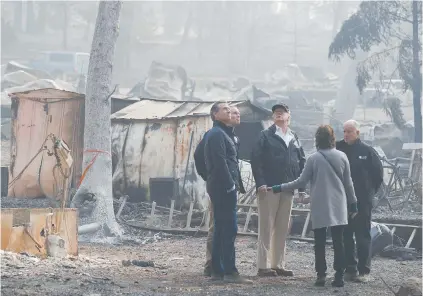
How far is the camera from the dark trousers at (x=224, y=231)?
30.1 ft

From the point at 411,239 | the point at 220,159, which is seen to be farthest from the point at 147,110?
the point at 220,159

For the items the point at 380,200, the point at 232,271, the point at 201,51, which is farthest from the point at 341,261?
the point at 201,51

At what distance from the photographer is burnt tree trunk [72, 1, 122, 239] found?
1448 cm

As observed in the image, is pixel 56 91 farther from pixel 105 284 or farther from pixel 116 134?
pixel 105 284

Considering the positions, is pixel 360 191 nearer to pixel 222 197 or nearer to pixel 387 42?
pixel 222 197

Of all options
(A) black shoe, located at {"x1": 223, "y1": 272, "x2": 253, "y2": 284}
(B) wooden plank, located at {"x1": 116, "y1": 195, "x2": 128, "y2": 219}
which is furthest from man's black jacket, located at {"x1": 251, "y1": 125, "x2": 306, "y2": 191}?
(B) wooden plank, located at {"x1": 116, "y1": 195, "x2": 128, "y2": 219}

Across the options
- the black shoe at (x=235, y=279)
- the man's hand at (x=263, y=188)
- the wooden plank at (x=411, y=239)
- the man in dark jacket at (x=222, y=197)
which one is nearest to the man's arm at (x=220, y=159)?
the man in dark jacket at (x=222, y=197)

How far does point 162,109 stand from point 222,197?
33.1 feet

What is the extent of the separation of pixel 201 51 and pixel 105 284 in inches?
2051

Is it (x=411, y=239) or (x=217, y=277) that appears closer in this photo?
(x=217, y=277)

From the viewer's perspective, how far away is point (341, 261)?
9016 millimetres

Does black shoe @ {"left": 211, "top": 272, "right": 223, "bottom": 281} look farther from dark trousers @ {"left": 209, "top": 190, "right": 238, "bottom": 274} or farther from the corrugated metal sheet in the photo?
the corrugated metal sheet

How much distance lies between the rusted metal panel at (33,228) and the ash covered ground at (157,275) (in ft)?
0.78

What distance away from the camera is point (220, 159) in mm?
9133
